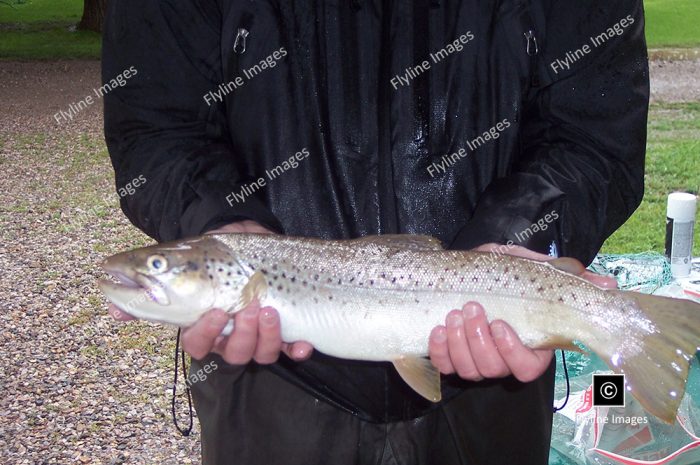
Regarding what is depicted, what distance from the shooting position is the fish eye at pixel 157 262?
255 cm

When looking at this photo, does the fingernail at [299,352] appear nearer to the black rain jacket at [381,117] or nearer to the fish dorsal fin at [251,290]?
the black rain jacket at [381,117]

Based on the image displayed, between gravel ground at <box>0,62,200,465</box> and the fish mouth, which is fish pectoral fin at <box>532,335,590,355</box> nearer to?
the fish mouth

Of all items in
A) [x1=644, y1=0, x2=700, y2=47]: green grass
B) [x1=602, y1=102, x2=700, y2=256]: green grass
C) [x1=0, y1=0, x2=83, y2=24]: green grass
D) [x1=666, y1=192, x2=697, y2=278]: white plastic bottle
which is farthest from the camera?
[x1=0, y1=0, x2=83, y2=24]: green grass

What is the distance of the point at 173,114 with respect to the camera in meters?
2.66

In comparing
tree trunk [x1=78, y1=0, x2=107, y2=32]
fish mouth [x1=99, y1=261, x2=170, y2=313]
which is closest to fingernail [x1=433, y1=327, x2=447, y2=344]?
fish mouth [x1=99, y1=261, x2=170, y2=313]

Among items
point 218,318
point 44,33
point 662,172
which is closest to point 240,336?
point 218,318

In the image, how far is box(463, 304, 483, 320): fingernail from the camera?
2.43 metres

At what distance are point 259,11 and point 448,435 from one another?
4.93 ft

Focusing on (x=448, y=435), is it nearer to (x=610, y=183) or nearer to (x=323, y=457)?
(x=323, y=457)

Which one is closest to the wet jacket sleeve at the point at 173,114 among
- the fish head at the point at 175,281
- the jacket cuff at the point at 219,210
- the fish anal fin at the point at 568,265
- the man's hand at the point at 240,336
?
the jacket cuff at the point at 219,210

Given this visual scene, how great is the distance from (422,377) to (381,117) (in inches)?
32.6

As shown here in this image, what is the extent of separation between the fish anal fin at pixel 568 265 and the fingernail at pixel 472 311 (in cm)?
29

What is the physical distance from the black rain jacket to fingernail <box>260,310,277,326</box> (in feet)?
0.80

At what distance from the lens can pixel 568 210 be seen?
2.59 meters
